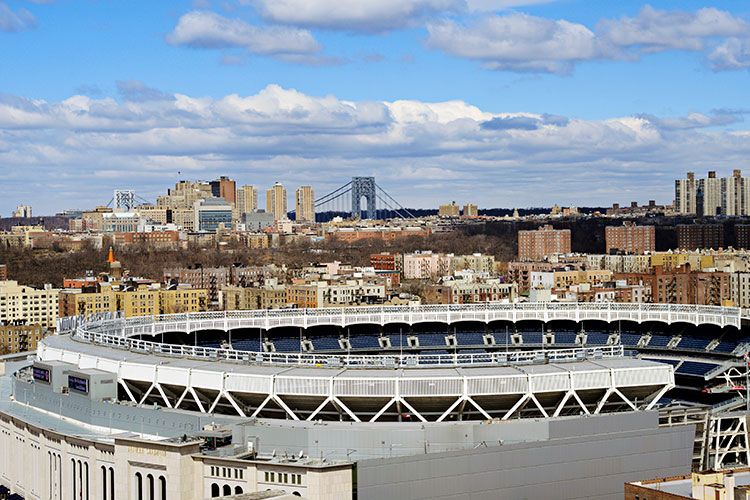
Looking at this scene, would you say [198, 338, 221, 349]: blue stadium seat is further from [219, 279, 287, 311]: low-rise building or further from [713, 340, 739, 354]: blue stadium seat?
[219, 279, 287, 311]: low-rise building

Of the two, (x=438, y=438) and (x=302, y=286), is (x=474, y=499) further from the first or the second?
(x=302, y=286)

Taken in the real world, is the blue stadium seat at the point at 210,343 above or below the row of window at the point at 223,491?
above

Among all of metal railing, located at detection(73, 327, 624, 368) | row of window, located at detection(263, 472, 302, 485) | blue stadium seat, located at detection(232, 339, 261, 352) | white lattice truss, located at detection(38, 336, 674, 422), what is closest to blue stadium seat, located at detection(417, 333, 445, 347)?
blue stadium seat, located at detection(232, 339, 261, 352)

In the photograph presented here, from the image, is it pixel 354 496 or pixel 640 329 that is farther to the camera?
pixel 640 329

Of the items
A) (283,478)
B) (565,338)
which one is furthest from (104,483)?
(565,338)

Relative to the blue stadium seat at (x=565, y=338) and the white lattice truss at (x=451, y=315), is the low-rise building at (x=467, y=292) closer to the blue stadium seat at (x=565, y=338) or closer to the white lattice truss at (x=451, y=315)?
the blue stadium seat at (x=565, y=338)

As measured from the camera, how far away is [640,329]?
281 ft

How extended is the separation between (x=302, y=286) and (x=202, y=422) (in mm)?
107134

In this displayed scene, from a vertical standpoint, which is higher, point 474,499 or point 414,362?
point 414,362

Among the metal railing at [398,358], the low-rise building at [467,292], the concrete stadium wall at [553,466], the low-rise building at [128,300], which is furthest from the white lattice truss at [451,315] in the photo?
the low-rise building at [467,292]

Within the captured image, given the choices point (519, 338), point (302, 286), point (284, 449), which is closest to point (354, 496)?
point (284, 449)

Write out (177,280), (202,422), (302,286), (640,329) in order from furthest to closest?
(177,280) < (302,286) < (640,329) < (202,422)

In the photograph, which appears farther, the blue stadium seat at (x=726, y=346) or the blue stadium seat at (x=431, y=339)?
the blue stadium seat at (x=431, y=339)

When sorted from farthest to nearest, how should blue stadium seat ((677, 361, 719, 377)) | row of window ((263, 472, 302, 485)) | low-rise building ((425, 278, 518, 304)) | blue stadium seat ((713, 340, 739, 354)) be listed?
1. low-rise building ((425, 278, 518, 304))
2. blue stadium seat ((713, 340, 739, 354))
3. blue stadium seat ((677, 361, 719, 377))
4. row of window ((263, 472, 302, 485))
